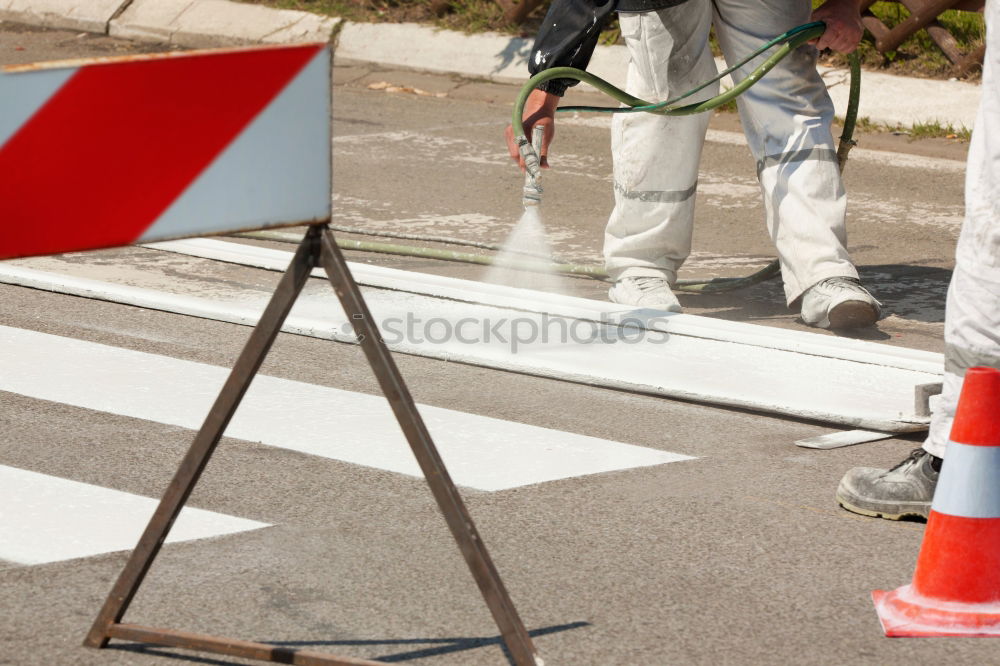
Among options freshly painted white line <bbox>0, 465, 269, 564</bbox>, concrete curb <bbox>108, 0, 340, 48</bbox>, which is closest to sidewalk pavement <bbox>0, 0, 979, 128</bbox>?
concrete curb <bbox>108, 0, 340, 48</bbox>

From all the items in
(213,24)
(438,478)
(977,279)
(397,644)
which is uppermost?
(213,24)

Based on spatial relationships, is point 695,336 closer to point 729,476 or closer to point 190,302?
point 729,476

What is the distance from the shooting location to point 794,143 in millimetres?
5305

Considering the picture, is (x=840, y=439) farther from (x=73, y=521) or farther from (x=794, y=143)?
(x=73, y=521)

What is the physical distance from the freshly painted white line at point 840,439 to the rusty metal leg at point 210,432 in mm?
1755

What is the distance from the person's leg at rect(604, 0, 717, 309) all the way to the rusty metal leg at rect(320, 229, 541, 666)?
8.81ft

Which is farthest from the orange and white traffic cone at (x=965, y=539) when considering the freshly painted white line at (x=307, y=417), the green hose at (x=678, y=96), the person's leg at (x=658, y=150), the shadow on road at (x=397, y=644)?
the person's leg at (x=658, y=150)

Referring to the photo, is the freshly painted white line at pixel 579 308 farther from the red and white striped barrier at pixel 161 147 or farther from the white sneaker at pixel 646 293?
the red and white striped barrier at pixel 161 147

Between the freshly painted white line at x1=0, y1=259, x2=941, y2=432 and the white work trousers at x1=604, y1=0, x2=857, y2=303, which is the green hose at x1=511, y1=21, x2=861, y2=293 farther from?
the freshly painted white line at x1=0, y1=259, x2=941, y2=432

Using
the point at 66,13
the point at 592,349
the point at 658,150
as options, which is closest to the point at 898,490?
the point at 592,349

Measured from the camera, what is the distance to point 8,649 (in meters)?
2.83

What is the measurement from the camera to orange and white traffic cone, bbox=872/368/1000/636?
298 cm

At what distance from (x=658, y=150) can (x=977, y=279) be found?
7.21 feet

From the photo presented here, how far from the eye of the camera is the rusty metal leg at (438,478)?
2701mm
